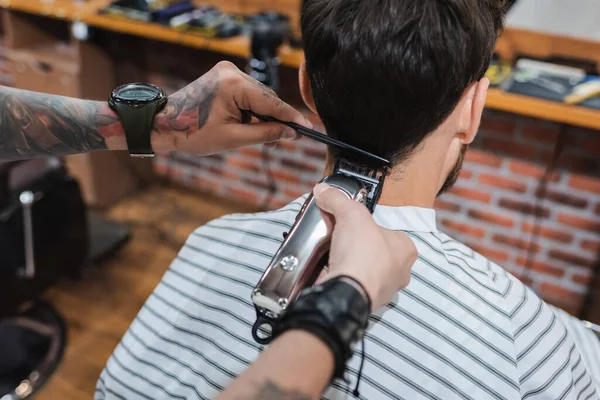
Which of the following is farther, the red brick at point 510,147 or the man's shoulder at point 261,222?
the red brick at point 510,147

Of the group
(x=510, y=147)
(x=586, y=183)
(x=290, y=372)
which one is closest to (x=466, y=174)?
(x=510, y=147)

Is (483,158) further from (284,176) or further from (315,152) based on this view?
(284,176)

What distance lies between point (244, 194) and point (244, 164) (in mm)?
176

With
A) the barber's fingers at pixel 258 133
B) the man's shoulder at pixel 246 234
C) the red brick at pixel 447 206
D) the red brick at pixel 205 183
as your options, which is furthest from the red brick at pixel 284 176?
the barber's fingers at pixel 258 133

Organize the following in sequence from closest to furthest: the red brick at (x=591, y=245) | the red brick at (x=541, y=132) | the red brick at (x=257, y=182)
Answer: the red brick at (x=541, y=132) → the red brick at (x=591, y=245) → the red brick at (x=257, y=182)

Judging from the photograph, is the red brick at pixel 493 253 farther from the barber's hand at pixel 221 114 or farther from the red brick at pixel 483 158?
the barber's hand at pixel 221 114

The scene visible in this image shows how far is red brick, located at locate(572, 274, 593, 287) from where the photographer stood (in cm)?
229

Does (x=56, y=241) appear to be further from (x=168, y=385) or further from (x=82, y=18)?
(x=168, y=385)

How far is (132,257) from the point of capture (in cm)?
253

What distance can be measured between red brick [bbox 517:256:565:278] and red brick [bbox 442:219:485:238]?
0.19 metres

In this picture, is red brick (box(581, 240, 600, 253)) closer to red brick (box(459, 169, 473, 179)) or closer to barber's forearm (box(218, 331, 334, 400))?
red brick (box(459, 169, 473, 179))

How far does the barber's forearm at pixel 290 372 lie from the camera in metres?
0.55

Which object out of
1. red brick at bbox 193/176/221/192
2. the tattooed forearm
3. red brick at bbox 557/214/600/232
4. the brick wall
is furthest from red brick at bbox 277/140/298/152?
the tattooed forearm

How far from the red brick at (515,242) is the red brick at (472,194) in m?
0.17
